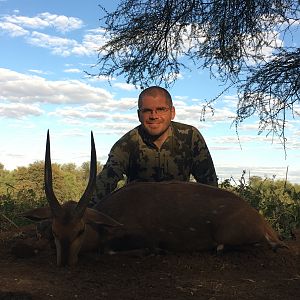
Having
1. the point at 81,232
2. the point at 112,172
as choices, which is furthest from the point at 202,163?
the point at 81,232

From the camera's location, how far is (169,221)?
4.30 meters

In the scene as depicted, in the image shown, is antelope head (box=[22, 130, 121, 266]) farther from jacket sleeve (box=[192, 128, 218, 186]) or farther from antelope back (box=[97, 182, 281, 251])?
jacket sleeve (box=[192, 128, 218, 186])

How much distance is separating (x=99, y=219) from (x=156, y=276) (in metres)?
0.71

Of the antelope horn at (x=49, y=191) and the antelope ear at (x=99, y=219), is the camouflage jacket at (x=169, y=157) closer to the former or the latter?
the antelope ear at (x=99, y=219)

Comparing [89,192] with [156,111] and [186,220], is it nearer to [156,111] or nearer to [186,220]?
[186,220]

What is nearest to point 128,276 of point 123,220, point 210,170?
point 123,220

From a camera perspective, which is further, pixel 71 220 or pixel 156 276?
pixel 71 220

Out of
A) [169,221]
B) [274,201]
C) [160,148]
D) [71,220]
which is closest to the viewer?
[71,220]

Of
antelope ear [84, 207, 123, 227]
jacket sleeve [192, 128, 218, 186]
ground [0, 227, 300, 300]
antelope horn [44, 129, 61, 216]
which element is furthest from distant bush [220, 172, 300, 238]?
antelope horn [44, 129, 61, 216]

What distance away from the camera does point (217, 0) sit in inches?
280

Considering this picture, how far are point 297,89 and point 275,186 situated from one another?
5.68ft

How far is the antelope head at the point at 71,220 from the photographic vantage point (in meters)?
3.74

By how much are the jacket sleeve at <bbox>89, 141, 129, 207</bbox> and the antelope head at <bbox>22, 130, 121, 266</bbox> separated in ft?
3.00

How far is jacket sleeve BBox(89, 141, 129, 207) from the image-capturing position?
507 centimetres
